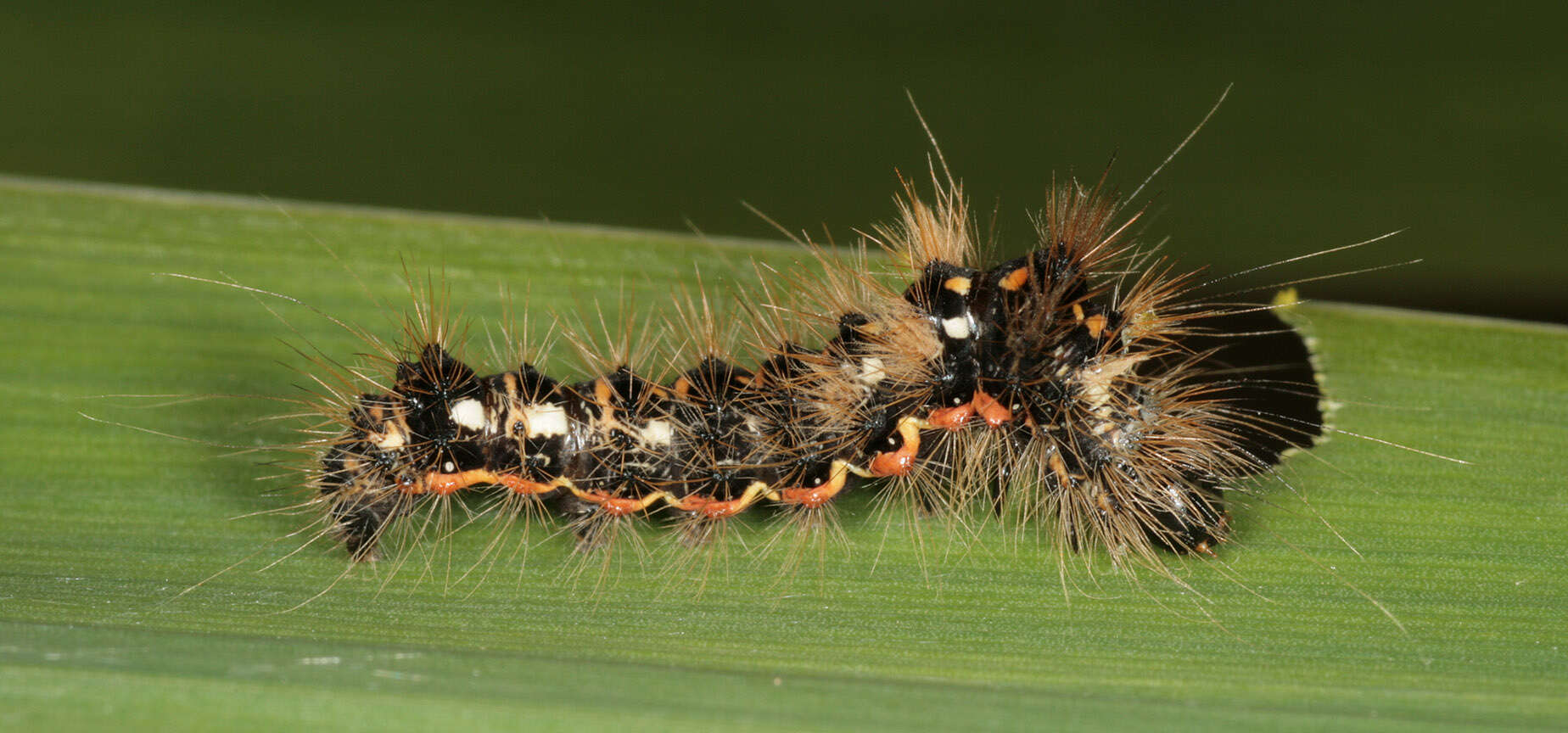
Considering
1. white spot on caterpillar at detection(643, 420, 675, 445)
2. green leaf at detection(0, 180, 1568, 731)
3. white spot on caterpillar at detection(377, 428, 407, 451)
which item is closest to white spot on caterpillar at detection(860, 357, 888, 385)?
green leaf at detection(0, 180, 1568, 731)

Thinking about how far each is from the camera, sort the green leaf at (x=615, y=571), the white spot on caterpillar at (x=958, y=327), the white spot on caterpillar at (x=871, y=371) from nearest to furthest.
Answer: the green leaf at (x=615, y=571), the white spot on caterpillar at (x=958, y=327), the white spot on caterpillar at (x=871, y=371)

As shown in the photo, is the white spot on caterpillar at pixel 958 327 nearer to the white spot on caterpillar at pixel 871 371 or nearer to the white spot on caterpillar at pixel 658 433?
the white spot on caterpillar at pixel 871 371

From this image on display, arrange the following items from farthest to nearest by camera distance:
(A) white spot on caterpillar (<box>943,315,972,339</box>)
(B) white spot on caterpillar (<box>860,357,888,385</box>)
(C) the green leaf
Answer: (B) white spot on caterpillar (<box>860,357,888,385</box>)
(A) white spot on caterpillar (<box>943,315,972,339</box>)
(C) the green leaf

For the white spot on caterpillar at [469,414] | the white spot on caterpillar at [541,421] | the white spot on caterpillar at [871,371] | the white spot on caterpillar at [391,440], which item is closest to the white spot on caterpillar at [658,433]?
the white spot on caterpillar at [541,421]

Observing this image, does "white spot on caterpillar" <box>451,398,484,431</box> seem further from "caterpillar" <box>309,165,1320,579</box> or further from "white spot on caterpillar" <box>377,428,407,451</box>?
"white spot on caterpillar" <box>377,428,407,451</box>

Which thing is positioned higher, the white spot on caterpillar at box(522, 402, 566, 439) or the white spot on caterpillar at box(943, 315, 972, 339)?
the white spot on caterpillar at box(943, 315, 972, 339)

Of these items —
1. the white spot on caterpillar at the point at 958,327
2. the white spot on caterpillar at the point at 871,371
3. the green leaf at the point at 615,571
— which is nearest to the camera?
the green leaf at the point at 615,571

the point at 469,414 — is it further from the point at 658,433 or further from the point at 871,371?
the point at 871,371
